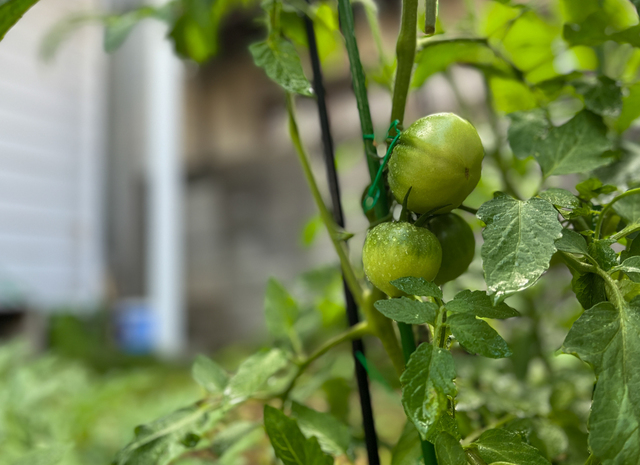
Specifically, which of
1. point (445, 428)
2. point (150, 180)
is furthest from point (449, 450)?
point (150, 180)

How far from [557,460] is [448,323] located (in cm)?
30

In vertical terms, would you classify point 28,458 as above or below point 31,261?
above

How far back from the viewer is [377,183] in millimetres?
325

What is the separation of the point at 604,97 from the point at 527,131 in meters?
0.06

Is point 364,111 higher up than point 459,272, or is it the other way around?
point 364,111

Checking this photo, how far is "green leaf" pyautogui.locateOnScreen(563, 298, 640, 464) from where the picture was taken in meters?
0.22

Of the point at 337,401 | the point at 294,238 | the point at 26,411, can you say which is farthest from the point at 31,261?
the point at 337,401

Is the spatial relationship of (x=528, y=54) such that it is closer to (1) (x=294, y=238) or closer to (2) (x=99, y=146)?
(1) (x=294, y=238)

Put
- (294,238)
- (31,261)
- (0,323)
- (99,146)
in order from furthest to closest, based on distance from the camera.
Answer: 1. (99,146)
2. (294,238)
3. (31,261)
4. (0,323)

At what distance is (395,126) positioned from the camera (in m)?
0.32

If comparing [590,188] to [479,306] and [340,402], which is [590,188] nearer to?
[479,306]

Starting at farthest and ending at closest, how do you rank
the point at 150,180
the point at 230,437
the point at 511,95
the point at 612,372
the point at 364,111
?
the point at 150,180 < the point at 511,95 < the point at 230,437 < the point at 364,111 < the point at 612,372

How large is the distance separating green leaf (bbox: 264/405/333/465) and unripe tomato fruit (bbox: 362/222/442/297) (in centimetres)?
12

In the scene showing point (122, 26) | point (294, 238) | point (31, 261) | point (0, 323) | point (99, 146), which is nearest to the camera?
point (122, 26)
